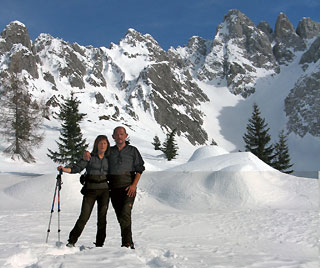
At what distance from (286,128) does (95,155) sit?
123 meters

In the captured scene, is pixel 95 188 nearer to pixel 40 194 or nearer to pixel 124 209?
pixel 124 209

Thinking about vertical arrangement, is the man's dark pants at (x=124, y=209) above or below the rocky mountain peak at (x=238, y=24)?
below

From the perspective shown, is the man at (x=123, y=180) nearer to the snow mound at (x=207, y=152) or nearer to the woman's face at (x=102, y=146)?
the woman's face at (x=102, y=146)

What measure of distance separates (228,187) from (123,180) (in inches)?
390

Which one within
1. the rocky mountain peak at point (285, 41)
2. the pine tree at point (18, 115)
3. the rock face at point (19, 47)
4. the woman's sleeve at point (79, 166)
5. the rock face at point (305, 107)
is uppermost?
the rocky mountain peak at point (285, 41)

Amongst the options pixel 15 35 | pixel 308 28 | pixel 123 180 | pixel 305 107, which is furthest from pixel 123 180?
pixel 308 28

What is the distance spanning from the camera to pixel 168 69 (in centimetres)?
13725

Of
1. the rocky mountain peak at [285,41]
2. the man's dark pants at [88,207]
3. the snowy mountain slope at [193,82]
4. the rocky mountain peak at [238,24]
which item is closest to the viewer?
the man's dark pants at [88,207]

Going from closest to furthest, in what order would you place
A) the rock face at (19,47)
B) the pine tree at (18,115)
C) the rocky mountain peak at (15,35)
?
the pine tree at (18,115) → the rock face at (19,47) → the rocky mountain peak at (15,35)

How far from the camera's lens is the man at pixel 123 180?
5188 millimetres

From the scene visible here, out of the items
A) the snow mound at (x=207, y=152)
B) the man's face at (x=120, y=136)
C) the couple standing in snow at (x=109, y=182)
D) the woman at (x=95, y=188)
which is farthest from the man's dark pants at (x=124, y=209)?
the snow mound at (x=207, y=152)

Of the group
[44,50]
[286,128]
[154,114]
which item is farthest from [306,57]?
[44,50]

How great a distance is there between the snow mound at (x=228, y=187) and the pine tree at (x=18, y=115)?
1397cm

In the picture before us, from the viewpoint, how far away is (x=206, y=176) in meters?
14.9
